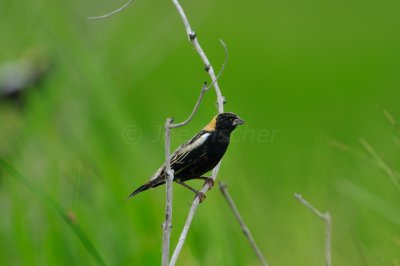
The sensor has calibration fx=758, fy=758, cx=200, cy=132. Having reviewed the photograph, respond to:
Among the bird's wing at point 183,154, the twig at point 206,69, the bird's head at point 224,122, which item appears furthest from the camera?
the bird's head at point 224,122

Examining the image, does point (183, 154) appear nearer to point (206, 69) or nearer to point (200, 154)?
point (200, 154)

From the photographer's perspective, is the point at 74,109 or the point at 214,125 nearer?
the point at 214,125

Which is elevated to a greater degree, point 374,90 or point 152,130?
point 152,130

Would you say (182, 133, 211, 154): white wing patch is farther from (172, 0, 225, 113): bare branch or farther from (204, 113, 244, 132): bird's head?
(172, 0, 225, 113): bare branch

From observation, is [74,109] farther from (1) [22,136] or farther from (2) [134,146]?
(2) [134,146]

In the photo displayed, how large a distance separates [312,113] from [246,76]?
2006mm

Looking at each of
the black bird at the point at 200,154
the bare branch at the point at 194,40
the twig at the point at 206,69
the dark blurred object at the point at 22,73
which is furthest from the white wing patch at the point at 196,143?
the dark blurred object at the point at 22,73

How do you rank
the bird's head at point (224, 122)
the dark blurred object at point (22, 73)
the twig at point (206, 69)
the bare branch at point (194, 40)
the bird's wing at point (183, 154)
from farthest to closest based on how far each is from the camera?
the dark blurred object at point (22, 73), the bird's head at point (224, 122), the bird's wing at point (183, 154), the bare branch at point (194, 40), the twig at point (206, 69)

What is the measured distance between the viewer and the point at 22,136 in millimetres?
3865

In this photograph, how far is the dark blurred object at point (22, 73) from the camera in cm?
481

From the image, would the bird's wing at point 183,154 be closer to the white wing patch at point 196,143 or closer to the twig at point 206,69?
the white wing patch at point 196,143

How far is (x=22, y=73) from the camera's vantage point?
5047 mm

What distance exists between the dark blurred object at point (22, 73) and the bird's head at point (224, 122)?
5.90 ft

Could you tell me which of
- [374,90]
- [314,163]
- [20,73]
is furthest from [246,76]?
[314,163]
